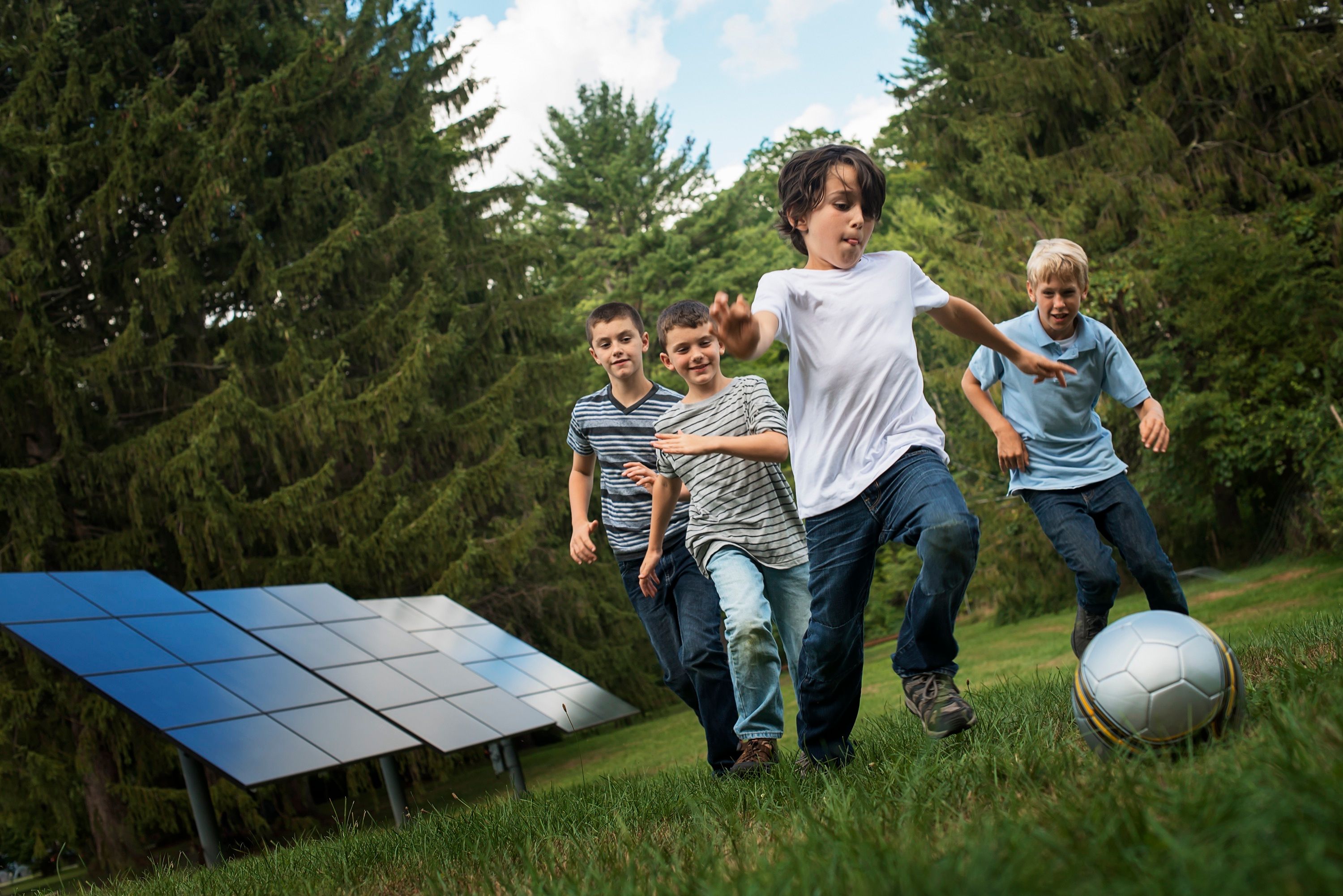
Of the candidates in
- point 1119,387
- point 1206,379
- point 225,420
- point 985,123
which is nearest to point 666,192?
point 985,123

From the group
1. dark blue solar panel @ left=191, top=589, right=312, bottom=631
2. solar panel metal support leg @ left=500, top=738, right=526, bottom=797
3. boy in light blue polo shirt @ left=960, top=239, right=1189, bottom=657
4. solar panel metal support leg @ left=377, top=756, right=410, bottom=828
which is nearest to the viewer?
boy in light blue polo shirt @ left=960, top=239, right=1189, bottom=657

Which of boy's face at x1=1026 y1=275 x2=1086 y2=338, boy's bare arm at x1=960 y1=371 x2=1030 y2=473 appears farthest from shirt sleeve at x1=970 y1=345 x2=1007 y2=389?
boy's face at x1=1026 y1=275 x2=1086 y2=338

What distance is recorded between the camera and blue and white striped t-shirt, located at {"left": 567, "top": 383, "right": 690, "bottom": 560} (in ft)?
16.6

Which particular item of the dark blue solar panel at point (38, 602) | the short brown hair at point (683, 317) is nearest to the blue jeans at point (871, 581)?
the short brown hair at point (683, 317)

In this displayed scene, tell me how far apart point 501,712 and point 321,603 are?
237 cm

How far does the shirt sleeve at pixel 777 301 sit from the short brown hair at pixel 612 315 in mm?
1636

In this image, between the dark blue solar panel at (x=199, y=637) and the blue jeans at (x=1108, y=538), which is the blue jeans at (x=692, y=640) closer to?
the blue jeans at (x=1108, y=538)

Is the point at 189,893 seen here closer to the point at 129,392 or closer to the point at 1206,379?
the point at 129,392

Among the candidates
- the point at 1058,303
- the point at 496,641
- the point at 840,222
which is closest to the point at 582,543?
the point at 840,222

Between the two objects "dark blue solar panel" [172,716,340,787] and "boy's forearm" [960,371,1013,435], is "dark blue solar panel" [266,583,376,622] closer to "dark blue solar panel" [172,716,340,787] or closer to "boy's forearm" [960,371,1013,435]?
"dark blue solar panel" [172,716,340,787]

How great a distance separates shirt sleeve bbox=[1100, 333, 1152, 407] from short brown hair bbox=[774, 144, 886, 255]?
162cm

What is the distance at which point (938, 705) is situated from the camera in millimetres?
3420

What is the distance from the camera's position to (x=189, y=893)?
12.6 ft

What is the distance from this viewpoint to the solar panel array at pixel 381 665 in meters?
8.06
